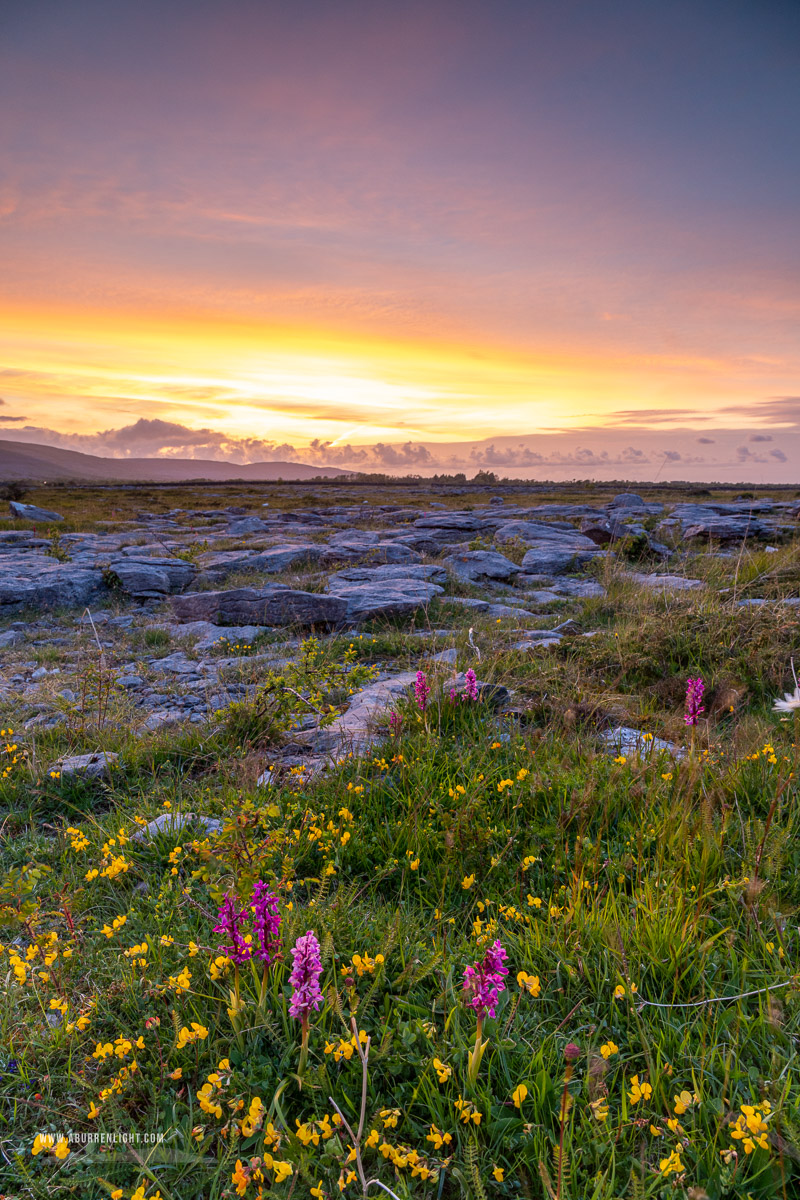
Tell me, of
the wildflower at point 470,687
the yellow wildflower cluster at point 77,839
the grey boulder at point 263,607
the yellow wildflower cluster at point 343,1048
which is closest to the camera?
the yellow wildflower cluster at point 343,1048

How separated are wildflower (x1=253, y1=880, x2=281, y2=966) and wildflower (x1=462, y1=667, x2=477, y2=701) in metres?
2.41

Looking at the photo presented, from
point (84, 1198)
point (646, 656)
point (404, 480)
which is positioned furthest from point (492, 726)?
point (404, 480)

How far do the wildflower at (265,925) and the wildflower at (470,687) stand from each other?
2415 millimetres

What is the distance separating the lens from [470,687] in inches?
180

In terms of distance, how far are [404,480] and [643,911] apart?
93.9 metres

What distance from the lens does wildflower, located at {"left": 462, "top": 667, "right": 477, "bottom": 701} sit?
4.48 m

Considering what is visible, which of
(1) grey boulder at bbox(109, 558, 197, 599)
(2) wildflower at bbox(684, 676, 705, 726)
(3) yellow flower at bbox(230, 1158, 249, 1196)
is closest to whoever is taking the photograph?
(3) yellow flower at bbox(230, 1158, 249, 1196)

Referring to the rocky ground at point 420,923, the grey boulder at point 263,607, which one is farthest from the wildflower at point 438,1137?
the grey boulder at point 263,607

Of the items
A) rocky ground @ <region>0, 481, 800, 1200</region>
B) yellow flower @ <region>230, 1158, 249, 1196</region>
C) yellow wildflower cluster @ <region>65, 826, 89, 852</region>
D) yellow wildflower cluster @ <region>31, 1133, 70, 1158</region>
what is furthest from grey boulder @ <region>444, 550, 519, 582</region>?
yellow flower @ <region>230, 1158, 249, 1196</region>

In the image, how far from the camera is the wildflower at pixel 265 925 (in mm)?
2203

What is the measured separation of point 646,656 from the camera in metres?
6.38

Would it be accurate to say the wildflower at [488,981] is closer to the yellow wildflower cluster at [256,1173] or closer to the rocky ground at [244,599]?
the yellow wildflower cluster at [256,1173]

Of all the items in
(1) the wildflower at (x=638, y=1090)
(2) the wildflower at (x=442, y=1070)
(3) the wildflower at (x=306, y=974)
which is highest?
(3) the wildflower at (x=306, y=974)

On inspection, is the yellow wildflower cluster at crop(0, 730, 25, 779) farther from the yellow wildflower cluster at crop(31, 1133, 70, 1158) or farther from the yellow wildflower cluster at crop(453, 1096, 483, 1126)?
the yellow wildflower cluster at crop(453, 1096, 483, 1126)
